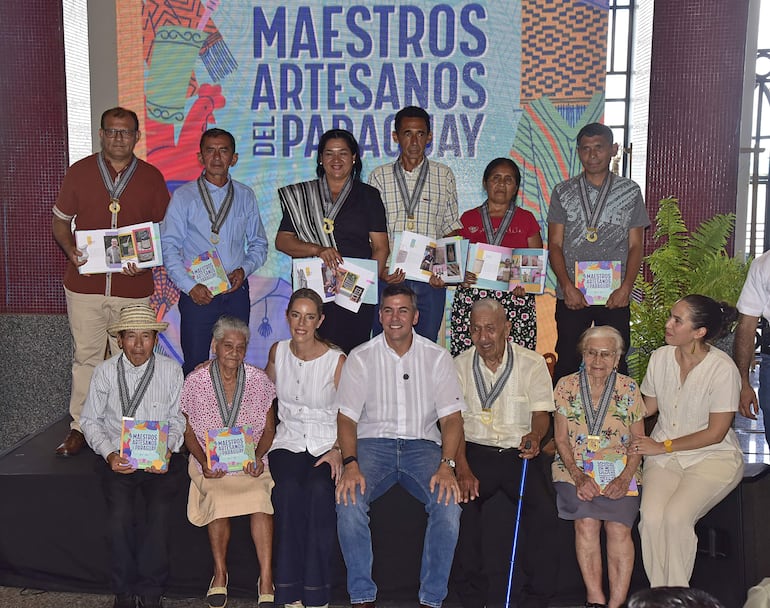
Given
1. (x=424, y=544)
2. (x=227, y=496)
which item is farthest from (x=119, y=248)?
(x=424, y=544)

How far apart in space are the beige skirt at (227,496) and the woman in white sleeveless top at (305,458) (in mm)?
96

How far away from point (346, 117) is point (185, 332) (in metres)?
2.44

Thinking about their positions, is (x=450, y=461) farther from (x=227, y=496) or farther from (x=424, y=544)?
(x=227, y=496)

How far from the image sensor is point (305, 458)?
156 inches

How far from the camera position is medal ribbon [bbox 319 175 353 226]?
4.66 metres

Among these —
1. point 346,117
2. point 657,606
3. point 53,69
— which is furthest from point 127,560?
point 53,69

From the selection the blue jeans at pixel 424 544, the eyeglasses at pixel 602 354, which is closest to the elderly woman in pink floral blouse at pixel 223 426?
the blue jeans at pixel 424 544

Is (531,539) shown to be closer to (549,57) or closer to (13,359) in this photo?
(549,57)

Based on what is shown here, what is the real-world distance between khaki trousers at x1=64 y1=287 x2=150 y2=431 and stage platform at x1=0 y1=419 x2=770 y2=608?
60cm

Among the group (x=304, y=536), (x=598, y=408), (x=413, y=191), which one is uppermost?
(x=413, y=191)

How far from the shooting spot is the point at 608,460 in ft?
12.5

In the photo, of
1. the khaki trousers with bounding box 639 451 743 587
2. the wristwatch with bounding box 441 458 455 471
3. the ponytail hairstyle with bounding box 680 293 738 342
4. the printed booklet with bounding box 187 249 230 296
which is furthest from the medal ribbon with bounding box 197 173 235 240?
the khaki trousers with bounding box 639 451 743 587

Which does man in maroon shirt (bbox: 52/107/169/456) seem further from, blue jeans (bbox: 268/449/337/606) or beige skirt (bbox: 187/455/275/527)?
blue jeans (bbox: 268/449/337/606)

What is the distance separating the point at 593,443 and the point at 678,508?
1.56 ft
